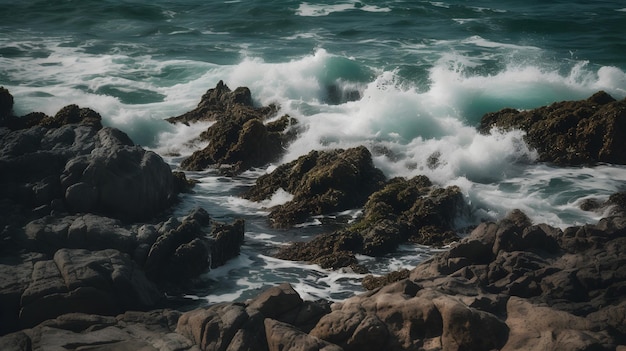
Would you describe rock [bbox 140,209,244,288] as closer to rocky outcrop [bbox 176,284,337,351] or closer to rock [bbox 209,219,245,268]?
rock [bbox 209,219,245,268]

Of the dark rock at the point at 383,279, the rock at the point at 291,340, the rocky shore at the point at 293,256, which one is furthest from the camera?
the dark rock at the point at 383,279

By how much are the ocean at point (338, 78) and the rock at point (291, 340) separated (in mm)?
3848

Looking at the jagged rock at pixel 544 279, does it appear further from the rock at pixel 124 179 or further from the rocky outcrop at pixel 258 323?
→ the rock at pixel 124 179

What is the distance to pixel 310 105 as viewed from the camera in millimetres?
28641

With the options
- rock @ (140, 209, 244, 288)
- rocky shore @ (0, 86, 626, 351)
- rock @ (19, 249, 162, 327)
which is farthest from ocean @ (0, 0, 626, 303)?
rock @ (19, 249, 162, 327)

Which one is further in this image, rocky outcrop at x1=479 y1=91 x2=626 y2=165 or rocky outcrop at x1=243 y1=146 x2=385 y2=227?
rocky outcrop at x1=479 y1=91 x2=626 y2=165

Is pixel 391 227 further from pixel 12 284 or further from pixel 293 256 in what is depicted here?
pixel 12 284

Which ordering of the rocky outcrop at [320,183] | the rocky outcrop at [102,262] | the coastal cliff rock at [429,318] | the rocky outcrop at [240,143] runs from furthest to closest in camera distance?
the rocky outcrop at [240,143]
the rocky outcrop at [320,183]
the rocky outcrop at [102,262]
the coastal cliff rock at [429,318]

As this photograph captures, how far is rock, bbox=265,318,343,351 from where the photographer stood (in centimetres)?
1097

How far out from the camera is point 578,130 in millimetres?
23000

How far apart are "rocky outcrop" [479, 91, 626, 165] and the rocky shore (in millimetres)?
43

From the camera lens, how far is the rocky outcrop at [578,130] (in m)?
22.4

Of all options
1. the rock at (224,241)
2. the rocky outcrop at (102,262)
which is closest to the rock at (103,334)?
the rocky outcrop at (102,262)

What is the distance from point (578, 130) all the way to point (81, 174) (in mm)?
14312
